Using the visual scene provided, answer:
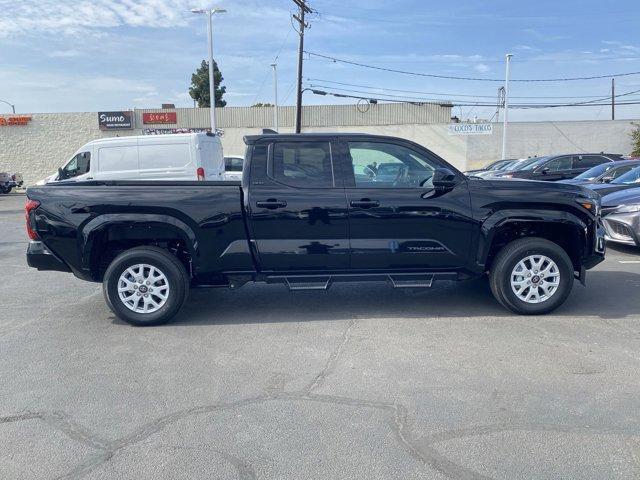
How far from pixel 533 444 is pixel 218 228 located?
3.47 meters

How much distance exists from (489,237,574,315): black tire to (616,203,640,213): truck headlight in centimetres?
396

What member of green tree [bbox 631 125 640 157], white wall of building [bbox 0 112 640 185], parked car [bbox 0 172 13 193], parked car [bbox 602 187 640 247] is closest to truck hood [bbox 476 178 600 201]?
parked car [bbox 602 187 640 247]

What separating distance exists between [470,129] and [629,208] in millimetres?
28423

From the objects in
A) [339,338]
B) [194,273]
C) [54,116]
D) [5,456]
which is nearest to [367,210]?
[339,338]

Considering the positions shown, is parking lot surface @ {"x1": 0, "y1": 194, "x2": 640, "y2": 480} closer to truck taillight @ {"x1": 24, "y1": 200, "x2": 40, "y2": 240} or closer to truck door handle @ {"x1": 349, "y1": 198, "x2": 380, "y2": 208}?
truck taillight @ {"x1": 24, "y1": 200, "x2": 40, "y2": 240}

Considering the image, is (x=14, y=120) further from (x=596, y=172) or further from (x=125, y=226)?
(x=125, y=226)

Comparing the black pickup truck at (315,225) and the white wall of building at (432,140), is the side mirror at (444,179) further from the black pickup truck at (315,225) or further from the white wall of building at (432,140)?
the white wall of building at (432,140)

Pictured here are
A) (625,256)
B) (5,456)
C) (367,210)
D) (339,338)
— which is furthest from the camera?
(625,256)

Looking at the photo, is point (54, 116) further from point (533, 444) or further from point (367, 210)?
point (533, 444)

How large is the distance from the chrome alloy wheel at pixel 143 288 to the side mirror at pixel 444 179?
289 centimetres

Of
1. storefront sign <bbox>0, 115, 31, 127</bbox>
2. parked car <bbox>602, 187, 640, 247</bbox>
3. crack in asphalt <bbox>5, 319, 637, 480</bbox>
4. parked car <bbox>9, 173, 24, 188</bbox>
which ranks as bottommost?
crack in asphalt <bbox>5, 319, 637, 480</bbox>

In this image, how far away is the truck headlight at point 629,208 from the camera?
343 inches

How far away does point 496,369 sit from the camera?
4.39 m

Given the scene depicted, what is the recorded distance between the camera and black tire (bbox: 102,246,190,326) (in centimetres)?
553
